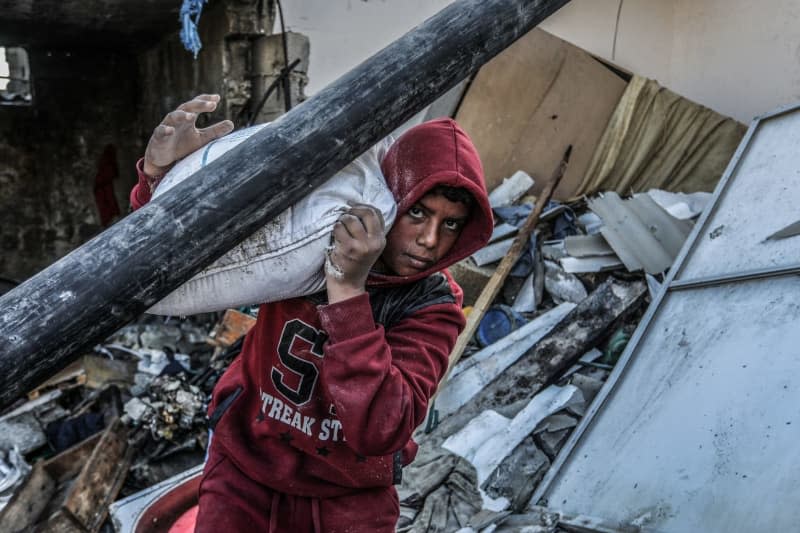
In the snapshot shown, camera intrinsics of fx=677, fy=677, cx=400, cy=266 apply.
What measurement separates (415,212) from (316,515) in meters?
0.73

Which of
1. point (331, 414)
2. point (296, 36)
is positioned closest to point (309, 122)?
point (331, 414)

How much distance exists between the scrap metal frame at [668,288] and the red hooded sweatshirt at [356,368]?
5.26 ft

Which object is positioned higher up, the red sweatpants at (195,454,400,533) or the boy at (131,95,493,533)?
the boy at (131,95,493,533)

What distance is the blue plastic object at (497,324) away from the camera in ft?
15.9

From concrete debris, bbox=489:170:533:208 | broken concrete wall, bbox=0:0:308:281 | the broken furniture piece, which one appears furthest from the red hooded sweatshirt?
broken concrete wall, bbox=0:0:308:281

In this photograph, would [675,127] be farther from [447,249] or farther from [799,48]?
[447,249]

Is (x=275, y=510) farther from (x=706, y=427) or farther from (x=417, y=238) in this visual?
(x=706, y=427)

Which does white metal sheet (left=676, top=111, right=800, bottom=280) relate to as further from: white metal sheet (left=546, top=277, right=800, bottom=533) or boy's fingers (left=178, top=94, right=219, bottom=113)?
boy's fingers (left=178, top=94, right=219, bottom=113)

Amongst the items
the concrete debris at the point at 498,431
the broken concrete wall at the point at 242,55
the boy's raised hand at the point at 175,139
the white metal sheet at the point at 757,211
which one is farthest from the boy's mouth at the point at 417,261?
the broken concrete wall at the point at 242,55

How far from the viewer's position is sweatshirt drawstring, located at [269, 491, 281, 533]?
5.01 ft

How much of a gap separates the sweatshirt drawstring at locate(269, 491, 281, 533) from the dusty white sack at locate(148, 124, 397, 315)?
64cm

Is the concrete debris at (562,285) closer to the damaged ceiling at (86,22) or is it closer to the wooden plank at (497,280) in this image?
the wooden plank at (497,280)

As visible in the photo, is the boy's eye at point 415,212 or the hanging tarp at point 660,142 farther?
the hanging tarp at point 660,142

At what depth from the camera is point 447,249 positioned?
143 cm
